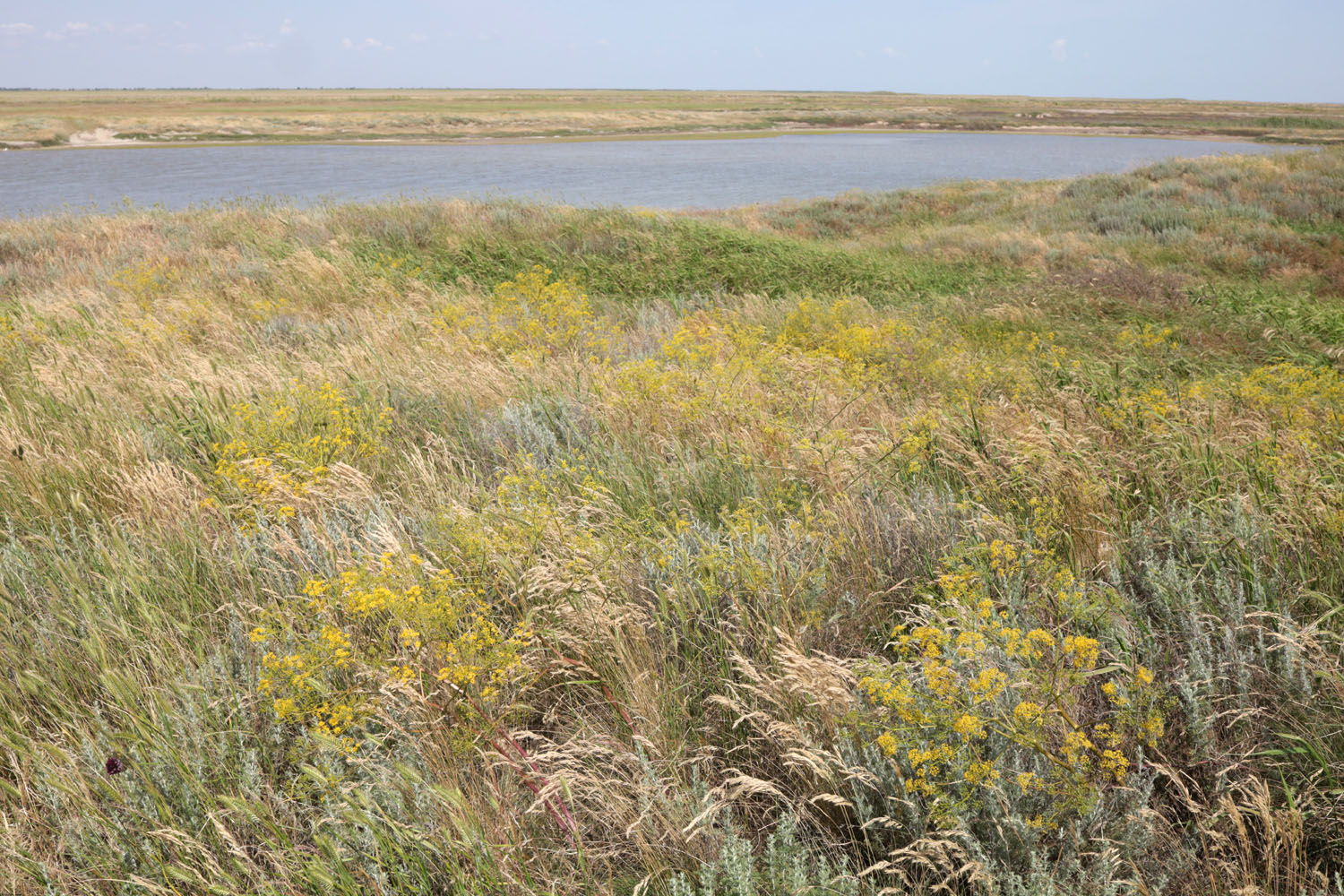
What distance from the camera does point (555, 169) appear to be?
39.2 meters

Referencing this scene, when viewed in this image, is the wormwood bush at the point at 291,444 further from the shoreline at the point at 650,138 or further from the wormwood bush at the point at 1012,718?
the shoreline at the point at 650,138

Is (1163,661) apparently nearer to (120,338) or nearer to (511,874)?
(511,874)

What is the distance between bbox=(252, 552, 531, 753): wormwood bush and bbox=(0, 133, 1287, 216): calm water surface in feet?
56.6

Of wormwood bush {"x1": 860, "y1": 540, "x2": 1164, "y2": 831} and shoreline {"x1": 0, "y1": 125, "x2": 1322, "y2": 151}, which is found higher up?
shoreline {"x1": 0, "y1": 125, "x2": 1322, "y2": 151}

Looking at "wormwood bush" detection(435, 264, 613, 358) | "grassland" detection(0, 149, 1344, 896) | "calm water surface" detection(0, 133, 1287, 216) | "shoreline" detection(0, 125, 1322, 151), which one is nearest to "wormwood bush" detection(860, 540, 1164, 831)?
"grassland" detection(0, 149, 1344, 896)

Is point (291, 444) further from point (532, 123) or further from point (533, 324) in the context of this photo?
point (532, 123)

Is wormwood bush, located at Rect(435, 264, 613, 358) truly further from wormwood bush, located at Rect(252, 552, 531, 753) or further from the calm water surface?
the calm water surface

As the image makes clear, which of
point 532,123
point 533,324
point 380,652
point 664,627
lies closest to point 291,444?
point 380,652

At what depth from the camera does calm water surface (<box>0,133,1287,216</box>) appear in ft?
89.8

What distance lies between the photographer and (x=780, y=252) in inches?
510

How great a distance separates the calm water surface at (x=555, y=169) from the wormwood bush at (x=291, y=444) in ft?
49.9

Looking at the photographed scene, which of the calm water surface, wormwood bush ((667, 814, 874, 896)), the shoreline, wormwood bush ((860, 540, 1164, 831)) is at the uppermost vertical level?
the shoreline

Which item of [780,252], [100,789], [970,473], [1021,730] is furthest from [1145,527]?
[780,252]

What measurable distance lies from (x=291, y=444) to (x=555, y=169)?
38916 millimetres
